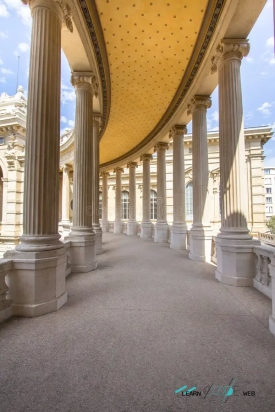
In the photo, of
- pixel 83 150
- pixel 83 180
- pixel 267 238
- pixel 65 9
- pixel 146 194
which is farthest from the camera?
pixel 267 238

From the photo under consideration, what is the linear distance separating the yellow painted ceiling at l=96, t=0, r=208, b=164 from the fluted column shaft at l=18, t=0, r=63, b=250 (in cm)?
302

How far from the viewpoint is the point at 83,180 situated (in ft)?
26.0

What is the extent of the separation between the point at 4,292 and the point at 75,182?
15.3 feet

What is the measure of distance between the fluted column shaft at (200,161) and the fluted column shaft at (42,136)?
263 inches

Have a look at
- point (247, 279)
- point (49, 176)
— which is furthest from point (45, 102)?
point (247, 279)

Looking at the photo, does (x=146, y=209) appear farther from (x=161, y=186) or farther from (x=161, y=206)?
(x=161, y=186)

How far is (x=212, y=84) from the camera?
30.7 feet

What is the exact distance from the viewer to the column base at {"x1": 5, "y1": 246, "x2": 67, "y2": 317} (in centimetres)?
404

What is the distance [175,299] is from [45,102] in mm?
5065

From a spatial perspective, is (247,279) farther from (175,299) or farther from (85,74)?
(85,74)

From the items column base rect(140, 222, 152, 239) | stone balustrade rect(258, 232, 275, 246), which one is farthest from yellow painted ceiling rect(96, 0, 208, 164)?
stone balustrade rect(258, 232, 275, 246)

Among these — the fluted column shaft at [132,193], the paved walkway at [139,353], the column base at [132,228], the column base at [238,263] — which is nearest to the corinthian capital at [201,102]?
the column base at [238,263]

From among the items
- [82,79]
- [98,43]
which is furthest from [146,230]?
[98,43]

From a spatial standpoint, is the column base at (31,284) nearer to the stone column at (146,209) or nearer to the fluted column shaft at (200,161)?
the fluted column shaft at (200,161)
